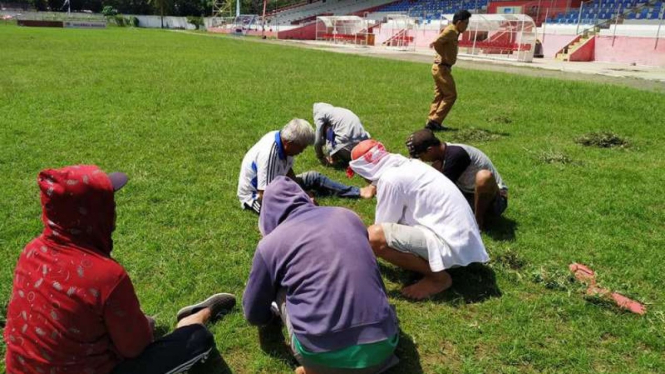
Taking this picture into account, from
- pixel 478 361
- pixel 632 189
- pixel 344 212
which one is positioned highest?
pixel 344 212

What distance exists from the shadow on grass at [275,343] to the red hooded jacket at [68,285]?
3.72ft

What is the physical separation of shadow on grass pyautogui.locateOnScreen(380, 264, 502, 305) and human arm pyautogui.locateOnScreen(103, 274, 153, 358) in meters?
1.96

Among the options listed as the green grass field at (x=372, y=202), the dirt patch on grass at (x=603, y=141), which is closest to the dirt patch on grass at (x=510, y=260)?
the green grass field at (x=372, y=202)

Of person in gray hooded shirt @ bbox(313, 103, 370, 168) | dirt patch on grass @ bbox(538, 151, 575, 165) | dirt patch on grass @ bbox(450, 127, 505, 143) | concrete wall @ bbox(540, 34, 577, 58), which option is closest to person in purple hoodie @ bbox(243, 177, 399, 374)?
person in gray hooded shirt @ bbox(313, 103, 370, 168)

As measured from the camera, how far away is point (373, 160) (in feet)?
13.5

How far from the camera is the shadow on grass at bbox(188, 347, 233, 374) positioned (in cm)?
307

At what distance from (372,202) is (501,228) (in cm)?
144

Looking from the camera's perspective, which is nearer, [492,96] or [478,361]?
[478,361]

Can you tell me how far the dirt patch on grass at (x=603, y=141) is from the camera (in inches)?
322

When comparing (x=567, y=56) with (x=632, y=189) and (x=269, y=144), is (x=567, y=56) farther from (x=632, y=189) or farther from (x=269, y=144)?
(x=269, y=144)

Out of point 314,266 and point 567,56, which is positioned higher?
point 567,56

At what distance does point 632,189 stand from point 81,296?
20.4 feet

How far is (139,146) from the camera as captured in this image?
7484 millimetres

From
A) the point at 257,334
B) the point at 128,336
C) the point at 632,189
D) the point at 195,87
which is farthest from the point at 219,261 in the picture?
the point at 195,87
